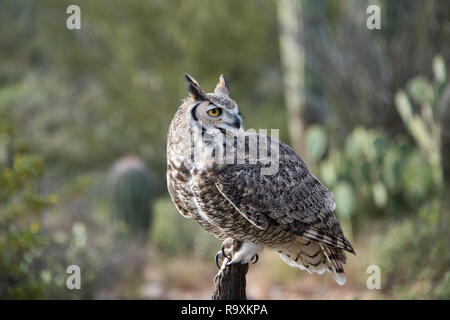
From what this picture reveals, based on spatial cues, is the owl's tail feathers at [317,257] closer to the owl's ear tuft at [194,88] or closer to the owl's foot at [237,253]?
the owl's foot at [237,253]

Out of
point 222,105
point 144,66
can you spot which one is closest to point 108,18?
point 144,66

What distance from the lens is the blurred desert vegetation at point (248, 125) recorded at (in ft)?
14.5

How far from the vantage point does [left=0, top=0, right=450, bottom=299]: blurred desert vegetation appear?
4418 mm

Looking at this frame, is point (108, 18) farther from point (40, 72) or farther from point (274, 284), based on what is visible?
point (274, 284)

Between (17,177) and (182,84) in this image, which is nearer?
(17,177)

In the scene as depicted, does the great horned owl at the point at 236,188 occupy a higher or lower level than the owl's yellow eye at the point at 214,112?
lower

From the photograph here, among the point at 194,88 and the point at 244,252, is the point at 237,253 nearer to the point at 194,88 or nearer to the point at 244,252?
the point at 244,252

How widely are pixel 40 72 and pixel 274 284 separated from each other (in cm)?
868

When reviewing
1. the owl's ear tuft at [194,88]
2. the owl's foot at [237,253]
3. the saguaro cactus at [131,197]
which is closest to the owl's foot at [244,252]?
the owl's foot at [237,253]

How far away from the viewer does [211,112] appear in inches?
83.0

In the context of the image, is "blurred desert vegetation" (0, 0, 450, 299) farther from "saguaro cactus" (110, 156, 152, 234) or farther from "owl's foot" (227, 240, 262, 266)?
"owl's foot" (227, 240, 262, 266)

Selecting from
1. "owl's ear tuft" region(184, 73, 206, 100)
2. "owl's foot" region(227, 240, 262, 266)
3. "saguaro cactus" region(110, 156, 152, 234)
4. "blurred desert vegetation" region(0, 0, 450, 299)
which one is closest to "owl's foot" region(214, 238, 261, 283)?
"owl's foot" region(227, 240, 262, 266)

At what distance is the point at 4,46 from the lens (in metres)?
11.6

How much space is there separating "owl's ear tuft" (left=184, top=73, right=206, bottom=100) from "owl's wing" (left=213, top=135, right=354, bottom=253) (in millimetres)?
321
